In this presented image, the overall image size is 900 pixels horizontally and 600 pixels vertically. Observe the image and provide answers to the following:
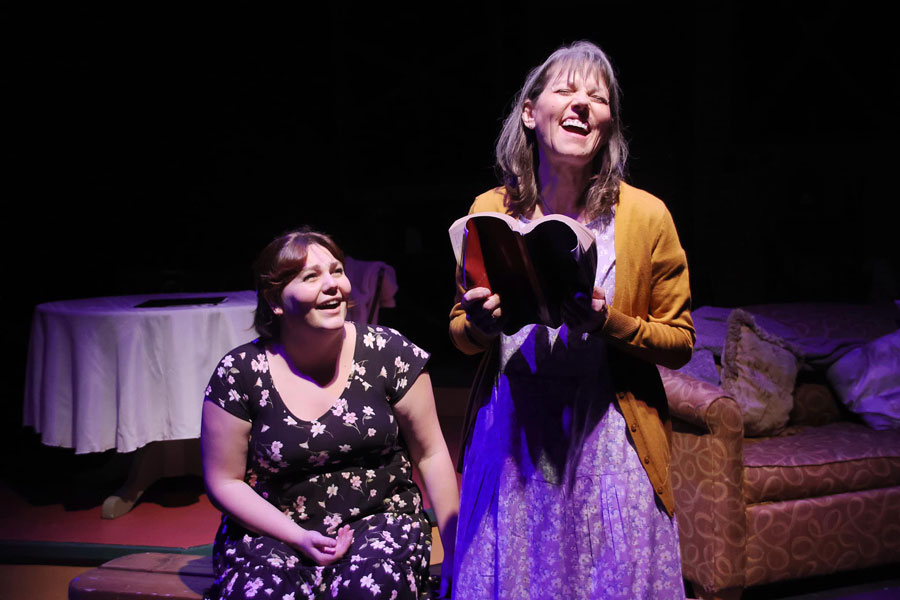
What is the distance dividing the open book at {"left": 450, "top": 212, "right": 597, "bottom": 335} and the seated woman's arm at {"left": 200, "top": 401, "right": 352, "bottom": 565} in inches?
25.8

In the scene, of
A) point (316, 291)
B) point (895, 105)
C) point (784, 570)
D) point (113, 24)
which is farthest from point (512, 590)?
point (895, 105)

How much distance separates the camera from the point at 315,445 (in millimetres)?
1458

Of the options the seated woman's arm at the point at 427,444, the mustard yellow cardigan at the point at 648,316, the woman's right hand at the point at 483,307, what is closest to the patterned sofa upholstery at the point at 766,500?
the seated woman's arm at the point at 427,444

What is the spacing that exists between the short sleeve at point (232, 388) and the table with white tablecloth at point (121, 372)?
157 cm

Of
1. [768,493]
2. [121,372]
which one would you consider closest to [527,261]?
[768,493]

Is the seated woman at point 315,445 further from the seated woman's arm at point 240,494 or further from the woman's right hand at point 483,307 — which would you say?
the woman's right hand at point 483,307

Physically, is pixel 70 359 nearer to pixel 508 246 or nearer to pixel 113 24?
pixel 508 246

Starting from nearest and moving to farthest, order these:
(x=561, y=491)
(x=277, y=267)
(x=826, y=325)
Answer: (x=561, y=491) → (x=277, y=267) → (x=826, y=325)

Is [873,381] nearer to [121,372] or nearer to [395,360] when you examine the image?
[395,360]

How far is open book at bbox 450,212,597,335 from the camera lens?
95 centimetres

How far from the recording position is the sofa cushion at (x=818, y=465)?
7.72 feet

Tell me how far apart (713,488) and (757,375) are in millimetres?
612

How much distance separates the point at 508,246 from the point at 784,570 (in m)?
1.97

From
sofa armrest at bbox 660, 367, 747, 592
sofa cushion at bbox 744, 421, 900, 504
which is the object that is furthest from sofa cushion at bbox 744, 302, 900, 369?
sofa armrest at bbox 660, 367, 747, 592
